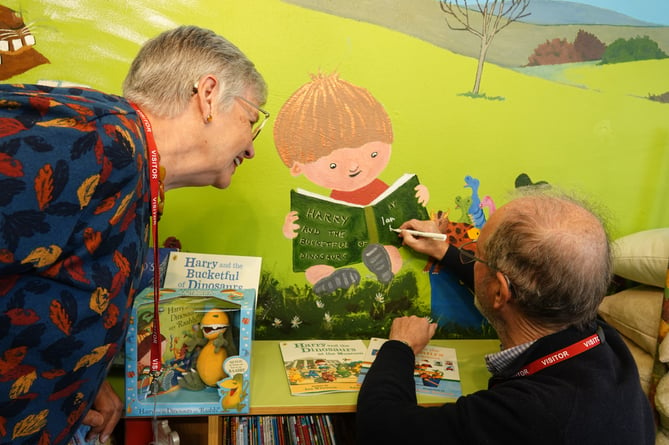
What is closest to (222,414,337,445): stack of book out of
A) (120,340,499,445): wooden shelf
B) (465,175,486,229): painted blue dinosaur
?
(120,340,499,445): wooden shelf

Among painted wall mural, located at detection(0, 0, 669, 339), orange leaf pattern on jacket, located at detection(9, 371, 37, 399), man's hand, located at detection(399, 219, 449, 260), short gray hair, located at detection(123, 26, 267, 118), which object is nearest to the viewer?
orange leaf pattern on jacket, located at detection(9, 371, 37, 399)

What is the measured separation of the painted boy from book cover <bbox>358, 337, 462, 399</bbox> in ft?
0.97

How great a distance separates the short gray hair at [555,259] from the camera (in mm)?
1271

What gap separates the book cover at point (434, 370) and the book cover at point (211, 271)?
18.4 inches

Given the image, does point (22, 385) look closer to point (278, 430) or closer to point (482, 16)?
point (278, 430)

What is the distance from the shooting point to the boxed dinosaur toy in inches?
56.0

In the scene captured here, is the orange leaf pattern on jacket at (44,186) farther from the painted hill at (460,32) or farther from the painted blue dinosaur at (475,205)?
the painted blue dinosaur at (475,205)

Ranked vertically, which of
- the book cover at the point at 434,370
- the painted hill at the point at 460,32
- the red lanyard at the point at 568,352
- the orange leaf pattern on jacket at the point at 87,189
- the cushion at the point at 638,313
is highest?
the painted hill at the point at 460,32

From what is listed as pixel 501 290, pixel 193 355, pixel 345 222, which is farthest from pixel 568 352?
pixel 193 355

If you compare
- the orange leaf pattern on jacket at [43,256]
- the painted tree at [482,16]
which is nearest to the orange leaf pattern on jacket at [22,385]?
the orange leaf pattern on jacket at [43,256]

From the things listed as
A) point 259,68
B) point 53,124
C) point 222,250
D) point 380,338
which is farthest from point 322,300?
point 53,124

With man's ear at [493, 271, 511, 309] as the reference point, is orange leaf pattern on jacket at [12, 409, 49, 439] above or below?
below

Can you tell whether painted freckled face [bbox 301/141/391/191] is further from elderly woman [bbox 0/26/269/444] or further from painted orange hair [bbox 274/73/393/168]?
elderly woman [bbox 0/26/269/444]
